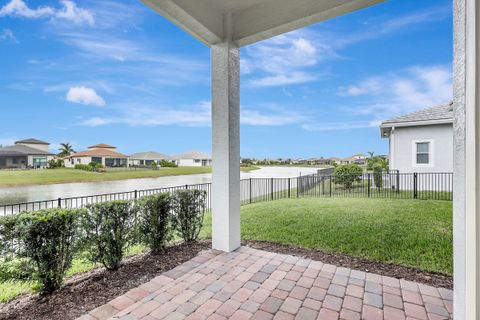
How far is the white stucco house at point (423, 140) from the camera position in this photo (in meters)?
9.15

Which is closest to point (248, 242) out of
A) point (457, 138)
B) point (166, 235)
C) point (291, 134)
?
point (166, 235)

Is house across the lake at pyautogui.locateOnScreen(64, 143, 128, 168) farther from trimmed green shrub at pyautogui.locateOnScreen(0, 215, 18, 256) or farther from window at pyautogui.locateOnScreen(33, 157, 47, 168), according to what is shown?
trimmed green shrub at pyautogui.locateOnScreen(0, 215, 18, 256)

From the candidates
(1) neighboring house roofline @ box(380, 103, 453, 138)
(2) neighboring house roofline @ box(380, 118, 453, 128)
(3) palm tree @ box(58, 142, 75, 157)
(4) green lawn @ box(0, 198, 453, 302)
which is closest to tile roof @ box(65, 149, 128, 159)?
(3) palm tree @ box(58, 142, 75, 157)

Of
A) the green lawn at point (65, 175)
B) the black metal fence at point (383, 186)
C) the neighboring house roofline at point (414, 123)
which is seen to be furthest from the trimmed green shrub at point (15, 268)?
the neighboring house roofline at point (414, 123)

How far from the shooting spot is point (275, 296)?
2295mm

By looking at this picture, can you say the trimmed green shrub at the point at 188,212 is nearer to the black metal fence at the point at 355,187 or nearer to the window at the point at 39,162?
the window at the point at 39,162

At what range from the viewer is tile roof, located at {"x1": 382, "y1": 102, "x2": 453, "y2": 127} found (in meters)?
9.09

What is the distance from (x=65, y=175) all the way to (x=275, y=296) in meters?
3.28

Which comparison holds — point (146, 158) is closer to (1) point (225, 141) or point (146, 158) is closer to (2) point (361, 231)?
(1) point (225, 141)

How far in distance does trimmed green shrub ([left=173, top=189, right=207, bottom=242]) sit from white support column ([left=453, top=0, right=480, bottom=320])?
320 centimetres

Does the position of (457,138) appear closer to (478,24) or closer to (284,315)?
(478,24)

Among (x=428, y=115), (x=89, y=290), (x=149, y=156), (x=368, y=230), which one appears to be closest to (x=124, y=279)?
(x=89, y=290)

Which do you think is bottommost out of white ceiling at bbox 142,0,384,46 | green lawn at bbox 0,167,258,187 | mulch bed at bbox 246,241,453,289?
mulch bed at bbox 246,241,453,289

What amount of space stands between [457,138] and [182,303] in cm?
251
